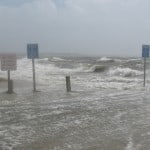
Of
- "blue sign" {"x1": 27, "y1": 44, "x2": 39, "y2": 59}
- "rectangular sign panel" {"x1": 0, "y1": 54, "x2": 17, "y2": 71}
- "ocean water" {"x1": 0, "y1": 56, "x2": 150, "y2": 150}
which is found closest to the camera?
"ocean water" {"x1": 0, "y1": 56, "x2": 150, "y2": 150}

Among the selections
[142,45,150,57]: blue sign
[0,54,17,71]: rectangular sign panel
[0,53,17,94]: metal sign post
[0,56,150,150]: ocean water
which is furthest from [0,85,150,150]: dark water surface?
[142,45,150,57]: blue sign

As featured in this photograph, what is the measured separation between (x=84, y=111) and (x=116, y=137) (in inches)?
157

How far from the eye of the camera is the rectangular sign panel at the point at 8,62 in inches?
727

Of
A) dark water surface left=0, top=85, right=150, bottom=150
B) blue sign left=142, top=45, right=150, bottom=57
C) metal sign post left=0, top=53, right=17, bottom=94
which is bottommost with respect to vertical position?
dark water surface left=0, top=85, right=150, bottom=150

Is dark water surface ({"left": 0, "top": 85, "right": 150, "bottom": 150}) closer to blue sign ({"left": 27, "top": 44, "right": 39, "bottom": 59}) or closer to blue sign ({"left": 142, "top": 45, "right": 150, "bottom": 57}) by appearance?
blue sign ({"left": 27, "top": 44, "right": 39, "bottom": 59})

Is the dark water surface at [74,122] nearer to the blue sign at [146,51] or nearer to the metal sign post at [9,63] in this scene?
the metal sign post at [9,63]

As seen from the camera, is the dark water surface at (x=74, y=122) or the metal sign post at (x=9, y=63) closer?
the dark water surface at (x=74, y=122)

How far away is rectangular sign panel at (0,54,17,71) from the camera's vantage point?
727 inches

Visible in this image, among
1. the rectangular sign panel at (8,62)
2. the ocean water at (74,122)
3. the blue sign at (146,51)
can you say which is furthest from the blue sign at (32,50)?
the blue sign at (146,51)

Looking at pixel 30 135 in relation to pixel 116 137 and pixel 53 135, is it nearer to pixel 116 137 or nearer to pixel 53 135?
pixel 53 135

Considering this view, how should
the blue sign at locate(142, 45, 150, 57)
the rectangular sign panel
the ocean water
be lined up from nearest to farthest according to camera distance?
1. the ocean water
2. the rectangular sign panel
3. the blue sign at locate(142, 45, 150, 57)

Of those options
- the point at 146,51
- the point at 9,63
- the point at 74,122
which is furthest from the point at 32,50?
the point at 74,122

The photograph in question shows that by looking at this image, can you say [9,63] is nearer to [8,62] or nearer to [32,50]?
[8,62]

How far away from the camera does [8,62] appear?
18641 millimetres
